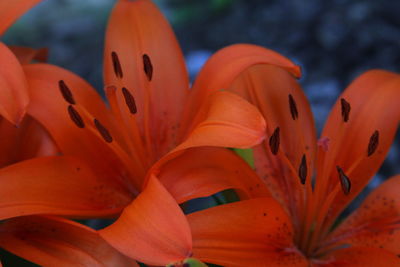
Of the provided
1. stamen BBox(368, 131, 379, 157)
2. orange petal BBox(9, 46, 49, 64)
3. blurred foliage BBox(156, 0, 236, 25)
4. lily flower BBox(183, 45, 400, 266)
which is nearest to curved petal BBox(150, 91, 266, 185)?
lily flower BBox(183, 45, 400, 266)

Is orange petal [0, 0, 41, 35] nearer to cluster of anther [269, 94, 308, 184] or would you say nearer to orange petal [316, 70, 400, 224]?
cluster of anther [269, 94, 308, 184]

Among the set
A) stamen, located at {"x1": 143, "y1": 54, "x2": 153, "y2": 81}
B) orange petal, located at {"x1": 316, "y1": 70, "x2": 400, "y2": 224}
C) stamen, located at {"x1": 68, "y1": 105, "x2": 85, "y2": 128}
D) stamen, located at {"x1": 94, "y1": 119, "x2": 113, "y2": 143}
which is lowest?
orange petal, located at {"x1": 316, "y1": 70, "x2": 400, "y2": 224}

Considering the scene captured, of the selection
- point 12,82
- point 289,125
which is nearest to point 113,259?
point 12,82

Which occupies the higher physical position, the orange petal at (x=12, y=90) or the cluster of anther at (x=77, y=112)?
the orange petal at (x=12, y=90)

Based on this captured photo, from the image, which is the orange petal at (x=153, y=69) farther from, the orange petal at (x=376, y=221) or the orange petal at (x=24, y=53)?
the orange petal at (x=376, y=221)

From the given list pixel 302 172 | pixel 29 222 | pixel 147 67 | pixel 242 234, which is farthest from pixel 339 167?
pixel 29 222

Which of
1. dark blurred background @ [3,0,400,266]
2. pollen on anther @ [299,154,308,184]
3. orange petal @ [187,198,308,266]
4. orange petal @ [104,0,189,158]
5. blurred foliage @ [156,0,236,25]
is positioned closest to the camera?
orange petal @ [187,198,308,266]

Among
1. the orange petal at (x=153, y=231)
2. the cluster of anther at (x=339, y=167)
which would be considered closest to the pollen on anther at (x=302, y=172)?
the cluster of anther at (x=339, y=167)
